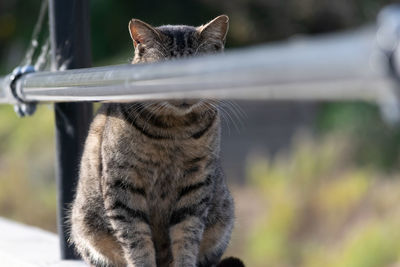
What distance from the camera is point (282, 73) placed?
0.90 m

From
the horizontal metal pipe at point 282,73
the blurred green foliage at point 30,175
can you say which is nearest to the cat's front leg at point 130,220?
the horizontal metal pipe at point 282,73

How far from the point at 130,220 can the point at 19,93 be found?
0.51 m

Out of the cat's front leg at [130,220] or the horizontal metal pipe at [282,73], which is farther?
the cat's front leg at [130,220]

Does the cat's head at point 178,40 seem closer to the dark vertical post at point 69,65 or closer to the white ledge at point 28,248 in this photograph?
the dark vertical post at point 69,65

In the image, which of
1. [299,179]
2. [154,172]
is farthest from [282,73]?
[299,179]

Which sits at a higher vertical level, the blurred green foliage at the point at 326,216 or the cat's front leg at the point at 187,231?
the cat's front leg at the point at 187,231

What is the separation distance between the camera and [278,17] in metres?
8.90

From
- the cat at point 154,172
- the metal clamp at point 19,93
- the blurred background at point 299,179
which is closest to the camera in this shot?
the cat at point 154,172

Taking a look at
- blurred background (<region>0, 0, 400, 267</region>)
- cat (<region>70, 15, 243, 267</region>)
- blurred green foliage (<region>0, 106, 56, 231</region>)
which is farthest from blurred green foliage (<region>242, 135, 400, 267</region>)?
cat (<region>70, 15, 243, 267</region>)

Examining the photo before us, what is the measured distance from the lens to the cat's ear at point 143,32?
212 centimetres

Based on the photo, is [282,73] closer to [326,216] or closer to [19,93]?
[19,93]

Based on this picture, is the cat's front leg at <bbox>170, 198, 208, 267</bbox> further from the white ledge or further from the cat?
the white ledge

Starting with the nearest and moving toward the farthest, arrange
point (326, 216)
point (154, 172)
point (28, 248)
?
1. point (154, 172)
2. point (28, 248)
3. point (326, 216)

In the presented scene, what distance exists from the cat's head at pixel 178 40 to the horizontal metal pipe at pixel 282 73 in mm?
831
